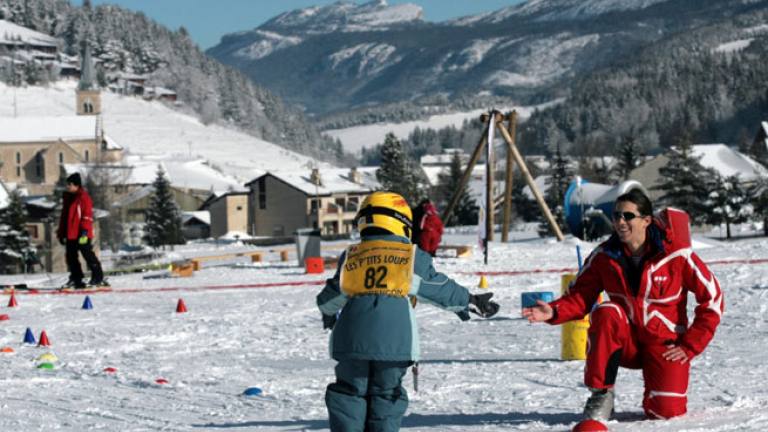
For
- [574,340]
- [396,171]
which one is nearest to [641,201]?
[574,340]

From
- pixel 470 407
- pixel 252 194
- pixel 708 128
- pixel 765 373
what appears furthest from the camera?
pixel 708 128

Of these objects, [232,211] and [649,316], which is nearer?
[649,316]

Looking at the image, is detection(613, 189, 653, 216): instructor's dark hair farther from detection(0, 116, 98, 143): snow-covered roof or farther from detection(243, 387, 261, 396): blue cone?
detection(0, 116, 98, 143): snow-covered roof

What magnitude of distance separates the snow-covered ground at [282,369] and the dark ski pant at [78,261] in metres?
0.63

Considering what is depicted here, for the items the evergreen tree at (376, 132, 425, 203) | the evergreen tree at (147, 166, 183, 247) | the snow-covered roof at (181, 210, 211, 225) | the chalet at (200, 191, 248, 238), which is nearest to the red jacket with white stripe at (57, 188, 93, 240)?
the evergreen tree at (147, 166, 183, 247)

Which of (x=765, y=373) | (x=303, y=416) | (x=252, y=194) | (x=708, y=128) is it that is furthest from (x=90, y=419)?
(x=708, y=128)

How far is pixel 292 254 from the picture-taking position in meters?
29.2

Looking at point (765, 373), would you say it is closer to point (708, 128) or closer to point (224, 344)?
point (224, 344)

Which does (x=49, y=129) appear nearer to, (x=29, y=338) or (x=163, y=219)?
(x=163, y=219)

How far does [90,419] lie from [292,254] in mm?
22261

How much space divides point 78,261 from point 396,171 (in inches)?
2373

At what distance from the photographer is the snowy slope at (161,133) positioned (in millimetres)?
154625

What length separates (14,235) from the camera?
166 ft

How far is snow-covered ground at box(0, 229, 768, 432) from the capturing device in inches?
249
